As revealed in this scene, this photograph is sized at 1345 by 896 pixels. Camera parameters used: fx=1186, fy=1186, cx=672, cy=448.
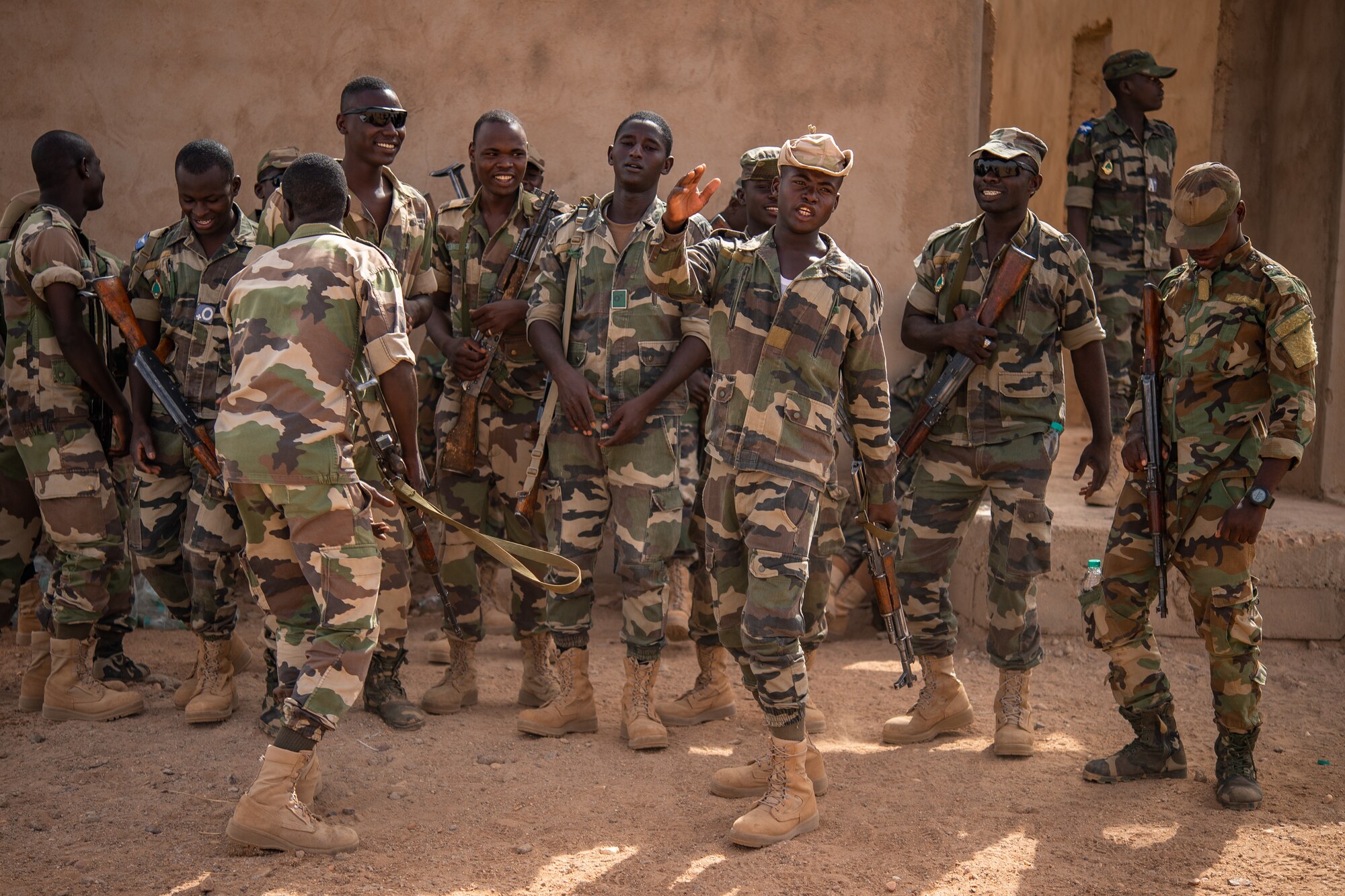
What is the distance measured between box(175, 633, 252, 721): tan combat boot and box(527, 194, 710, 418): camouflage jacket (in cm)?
208

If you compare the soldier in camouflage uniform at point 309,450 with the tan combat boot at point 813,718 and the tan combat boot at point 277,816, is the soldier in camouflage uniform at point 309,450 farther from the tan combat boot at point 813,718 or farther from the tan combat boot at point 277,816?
the tan combat boot at point 813,718

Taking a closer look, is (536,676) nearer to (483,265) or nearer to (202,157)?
(483,265)

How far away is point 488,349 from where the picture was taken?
5379 millimetres

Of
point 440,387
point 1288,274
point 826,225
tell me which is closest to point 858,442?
point 1288,274

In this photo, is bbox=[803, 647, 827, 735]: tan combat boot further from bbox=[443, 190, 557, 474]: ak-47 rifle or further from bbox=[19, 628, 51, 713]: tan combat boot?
bbox=[19, 628, 51, 713]: tan combat boot

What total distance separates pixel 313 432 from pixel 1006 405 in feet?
9.16

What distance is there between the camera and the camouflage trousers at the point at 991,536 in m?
4.97

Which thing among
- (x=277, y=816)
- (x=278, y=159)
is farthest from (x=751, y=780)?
(x=278, y=159)

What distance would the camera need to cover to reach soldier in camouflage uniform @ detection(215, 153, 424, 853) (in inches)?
152

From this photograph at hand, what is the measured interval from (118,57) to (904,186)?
4736 mm

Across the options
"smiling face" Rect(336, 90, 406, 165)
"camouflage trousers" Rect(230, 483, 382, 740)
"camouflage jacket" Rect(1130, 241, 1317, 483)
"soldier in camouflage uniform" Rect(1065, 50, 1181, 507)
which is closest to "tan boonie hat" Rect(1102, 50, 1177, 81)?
"soldier in camouflage uniform" Rect(1065, 50, 1181, 507)

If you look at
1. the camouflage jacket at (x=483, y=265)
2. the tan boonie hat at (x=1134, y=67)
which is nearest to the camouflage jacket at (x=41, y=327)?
the camouflage jacket at (x=483, y=265)

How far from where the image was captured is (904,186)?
720cm

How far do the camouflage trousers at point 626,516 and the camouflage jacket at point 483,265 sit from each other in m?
0.52
